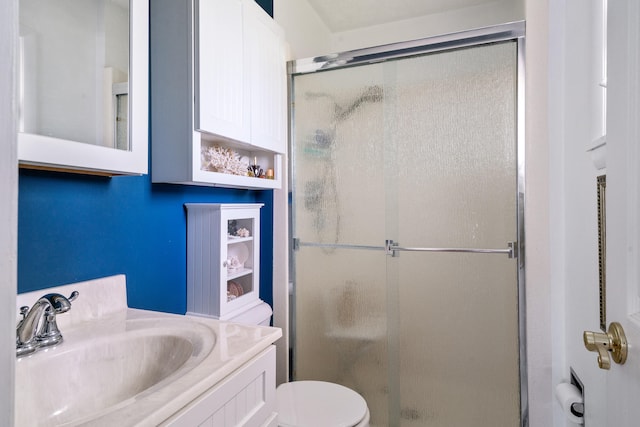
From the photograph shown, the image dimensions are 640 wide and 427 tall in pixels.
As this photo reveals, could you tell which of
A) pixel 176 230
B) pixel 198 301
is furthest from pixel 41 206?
pixel 198 301

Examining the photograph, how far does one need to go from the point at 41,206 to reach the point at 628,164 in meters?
1.25

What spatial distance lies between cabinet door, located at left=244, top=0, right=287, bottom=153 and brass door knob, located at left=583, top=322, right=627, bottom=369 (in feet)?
4.22

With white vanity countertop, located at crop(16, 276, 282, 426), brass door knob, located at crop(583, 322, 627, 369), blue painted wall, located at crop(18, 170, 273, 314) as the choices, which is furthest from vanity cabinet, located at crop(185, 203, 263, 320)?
brass door knob, located at crop(583, 322, 627, 369)

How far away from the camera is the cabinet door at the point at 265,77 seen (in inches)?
58.4

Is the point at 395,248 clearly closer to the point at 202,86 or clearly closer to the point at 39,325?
the point at 202,86

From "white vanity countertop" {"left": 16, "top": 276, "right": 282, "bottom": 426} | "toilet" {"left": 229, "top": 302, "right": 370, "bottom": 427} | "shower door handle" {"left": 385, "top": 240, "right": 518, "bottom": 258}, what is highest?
"shower door handle" {"left": 385, "top": 240, "right": 518, "bottom": 258}

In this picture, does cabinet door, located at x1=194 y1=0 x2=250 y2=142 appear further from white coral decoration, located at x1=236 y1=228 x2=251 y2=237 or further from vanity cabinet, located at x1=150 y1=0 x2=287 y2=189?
white coral decoration, located at x1=236 y1=228 x2=251 y2=237

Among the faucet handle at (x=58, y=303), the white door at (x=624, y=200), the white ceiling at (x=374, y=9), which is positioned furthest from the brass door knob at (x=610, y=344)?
the white ceiling at (x=374, y=9)

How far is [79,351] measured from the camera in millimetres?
803

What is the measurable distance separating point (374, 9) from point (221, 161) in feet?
5.87

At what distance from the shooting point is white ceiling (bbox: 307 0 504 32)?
2.35m

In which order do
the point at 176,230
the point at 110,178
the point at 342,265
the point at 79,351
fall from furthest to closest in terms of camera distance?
the point at 342,265 → the point at 176,230 → the point at 110,178 → the point at 79,351

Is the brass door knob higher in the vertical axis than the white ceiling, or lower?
lower

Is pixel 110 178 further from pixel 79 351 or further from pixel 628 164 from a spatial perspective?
pixel 628 164
